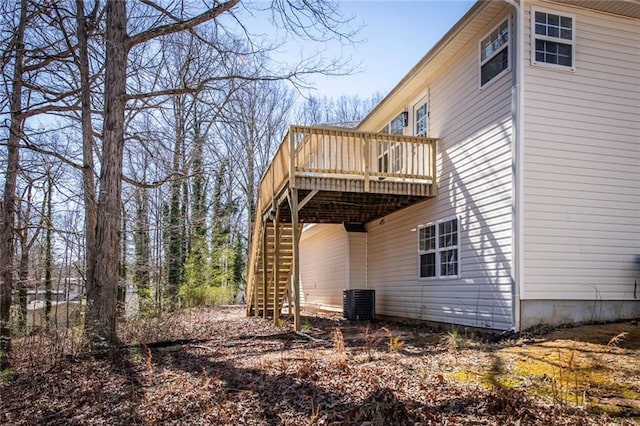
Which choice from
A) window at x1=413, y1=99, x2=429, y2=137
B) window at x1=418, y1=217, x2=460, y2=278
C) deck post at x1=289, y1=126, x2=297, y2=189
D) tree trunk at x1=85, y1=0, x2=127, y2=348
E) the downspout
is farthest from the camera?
window at x1=413, y1=99, x2=429, y2=137

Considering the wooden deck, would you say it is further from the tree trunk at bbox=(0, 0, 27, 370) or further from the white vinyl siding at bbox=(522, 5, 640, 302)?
the tree trunk at bbox=(0, 0, 27, 370)

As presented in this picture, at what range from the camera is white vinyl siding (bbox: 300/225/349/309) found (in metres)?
15.0

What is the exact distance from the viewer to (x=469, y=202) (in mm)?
8625

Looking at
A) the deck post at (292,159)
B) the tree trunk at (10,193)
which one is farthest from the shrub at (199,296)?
the deck post at (292,159)

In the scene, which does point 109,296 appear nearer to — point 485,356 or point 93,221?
point 93,221

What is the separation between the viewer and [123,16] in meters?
8.34

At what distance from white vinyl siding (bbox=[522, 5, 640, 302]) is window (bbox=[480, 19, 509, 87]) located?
0.47 m

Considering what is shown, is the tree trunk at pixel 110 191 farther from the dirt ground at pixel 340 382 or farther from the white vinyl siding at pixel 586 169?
the white vinyl siding at pixel 586 169

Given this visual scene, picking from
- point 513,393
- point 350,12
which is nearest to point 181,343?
point 513,393

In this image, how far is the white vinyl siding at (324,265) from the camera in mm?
15008

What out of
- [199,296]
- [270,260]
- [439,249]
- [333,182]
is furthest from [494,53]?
[199,296]

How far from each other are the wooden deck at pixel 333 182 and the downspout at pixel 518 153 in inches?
99.2

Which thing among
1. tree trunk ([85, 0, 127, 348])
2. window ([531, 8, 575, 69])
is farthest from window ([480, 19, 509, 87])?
tree trunk ([85, 0, 127, 348])

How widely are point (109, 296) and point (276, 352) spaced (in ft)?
10.2
